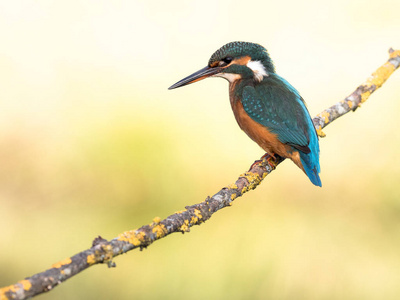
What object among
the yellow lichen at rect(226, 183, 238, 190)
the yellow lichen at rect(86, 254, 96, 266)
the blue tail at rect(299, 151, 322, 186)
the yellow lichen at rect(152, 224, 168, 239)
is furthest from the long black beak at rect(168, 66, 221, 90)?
the yellow lichen at rect(86, 254, 96, 266)

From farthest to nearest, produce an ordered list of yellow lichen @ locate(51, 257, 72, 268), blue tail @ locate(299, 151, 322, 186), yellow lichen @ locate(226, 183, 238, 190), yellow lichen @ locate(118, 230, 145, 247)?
blue tail @ locate(299, 151, 322, 186)
yellow lichen @ locate(226, 183, 238, 190)
yellow lichen @ locate(118, 230, 145, 247)
yellow lichen @ locate(51, 257, 72, 268)

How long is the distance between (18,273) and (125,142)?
3.49 feet

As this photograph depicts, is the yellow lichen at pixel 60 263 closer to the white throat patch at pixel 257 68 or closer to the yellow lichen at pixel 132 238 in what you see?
the yellow lichen at pixel 132 238

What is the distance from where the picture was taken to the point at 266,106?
240cm

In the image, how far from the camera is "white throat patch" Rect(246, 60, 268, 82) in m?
2.57

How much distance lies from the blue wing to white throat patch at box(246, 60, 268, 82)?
0.18 feet

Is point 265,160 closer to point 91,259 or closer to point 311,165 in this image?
point 311,165

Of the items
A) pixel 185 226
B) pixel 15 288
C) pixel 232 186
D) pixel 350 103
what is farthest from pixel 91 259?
pixel 350 103

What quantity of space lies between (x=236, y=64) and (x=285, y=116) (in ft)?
1.21

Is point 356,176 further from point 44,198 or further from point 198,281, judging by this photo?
point 44,198

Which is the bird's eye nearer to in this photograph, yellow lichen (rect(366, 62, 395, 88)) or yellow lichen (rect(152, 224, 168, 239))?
yellow lichen (rect(366, 62, 395, 88))

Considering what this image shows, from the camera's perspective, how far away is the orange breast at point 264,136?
91.9 inches

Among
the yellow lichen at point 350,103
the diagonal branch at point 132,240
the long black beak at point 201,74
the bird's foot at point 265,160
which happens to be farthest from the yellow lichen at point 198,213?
the yellow lichen at point 350,103

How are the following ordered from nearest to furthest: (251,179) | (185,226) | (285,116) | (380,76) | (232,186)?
(185,226) → (232,186) → (251,179) → (285,116) → (380,76)
